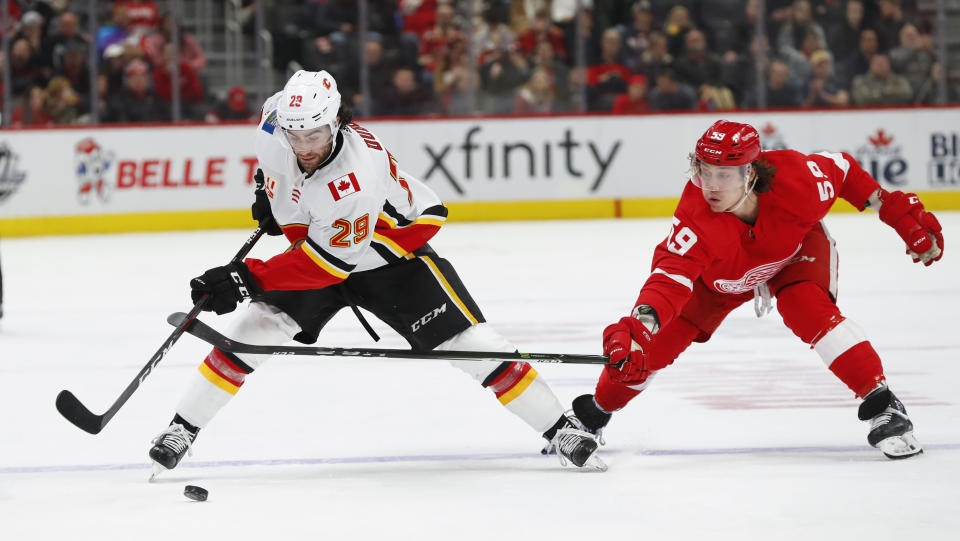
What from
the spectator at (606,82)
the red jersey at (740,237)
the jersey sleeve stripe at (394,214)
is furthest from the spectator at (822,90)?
the jersey sleeve stripe at (394,214)

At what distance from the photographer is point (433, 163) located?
34.9 ft

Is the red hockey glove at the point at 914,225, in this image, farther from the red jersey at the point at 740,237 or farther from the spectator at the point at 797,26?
the spectator at the point at 797,26

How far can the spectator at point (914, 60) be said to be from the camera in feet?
36.1

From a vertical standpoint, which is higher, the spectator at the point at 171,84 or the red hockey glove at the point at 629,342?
the red hockey glove at the point at 629,342

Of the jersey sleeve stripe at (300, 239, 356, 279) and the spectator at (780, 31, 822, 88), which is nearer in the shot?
the jersey sleeve stripe at (300, 239, 356, 279)

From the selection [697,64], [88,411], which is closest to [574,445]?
[88,411]

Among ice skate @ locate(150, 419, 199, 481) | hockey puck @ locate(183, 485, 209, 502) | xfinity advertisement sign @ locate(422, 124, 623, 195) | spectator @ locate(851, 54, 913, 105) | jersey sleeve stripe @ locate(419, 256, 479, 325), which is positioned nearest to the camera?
hockey puck @ locate(183, 485, 209, 502)

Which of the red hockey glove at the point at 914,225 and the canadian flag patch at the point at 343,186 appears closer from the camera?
the canadian flag patch at the point at 343,186

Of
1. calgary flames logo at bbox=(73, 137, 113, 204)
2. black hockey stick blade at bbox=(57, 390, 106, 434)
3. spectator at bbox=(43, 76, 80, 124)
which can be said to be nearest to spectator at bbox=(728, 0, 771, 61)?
calgary flames logo at bbox=(73, 137, 113, 204)

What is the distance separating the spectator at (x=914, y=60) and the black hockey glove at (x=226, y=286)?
880 cm

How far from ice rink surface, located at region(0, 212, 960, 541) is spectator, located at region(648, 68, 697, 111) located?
173 inches

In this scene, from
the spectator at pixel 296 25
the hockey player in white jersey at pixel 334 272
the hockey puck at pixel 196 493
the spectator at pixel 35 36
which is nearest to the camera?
the hockey puck at pixel 196 493

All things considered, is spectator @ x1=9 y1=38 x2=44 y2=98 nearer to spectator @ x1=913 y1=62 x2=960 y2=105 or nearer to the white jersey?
spectator @ x1=913 y1=62 x2=960 y2=105

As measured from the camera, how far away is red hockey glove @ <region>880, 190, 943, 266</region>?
3.66 m
